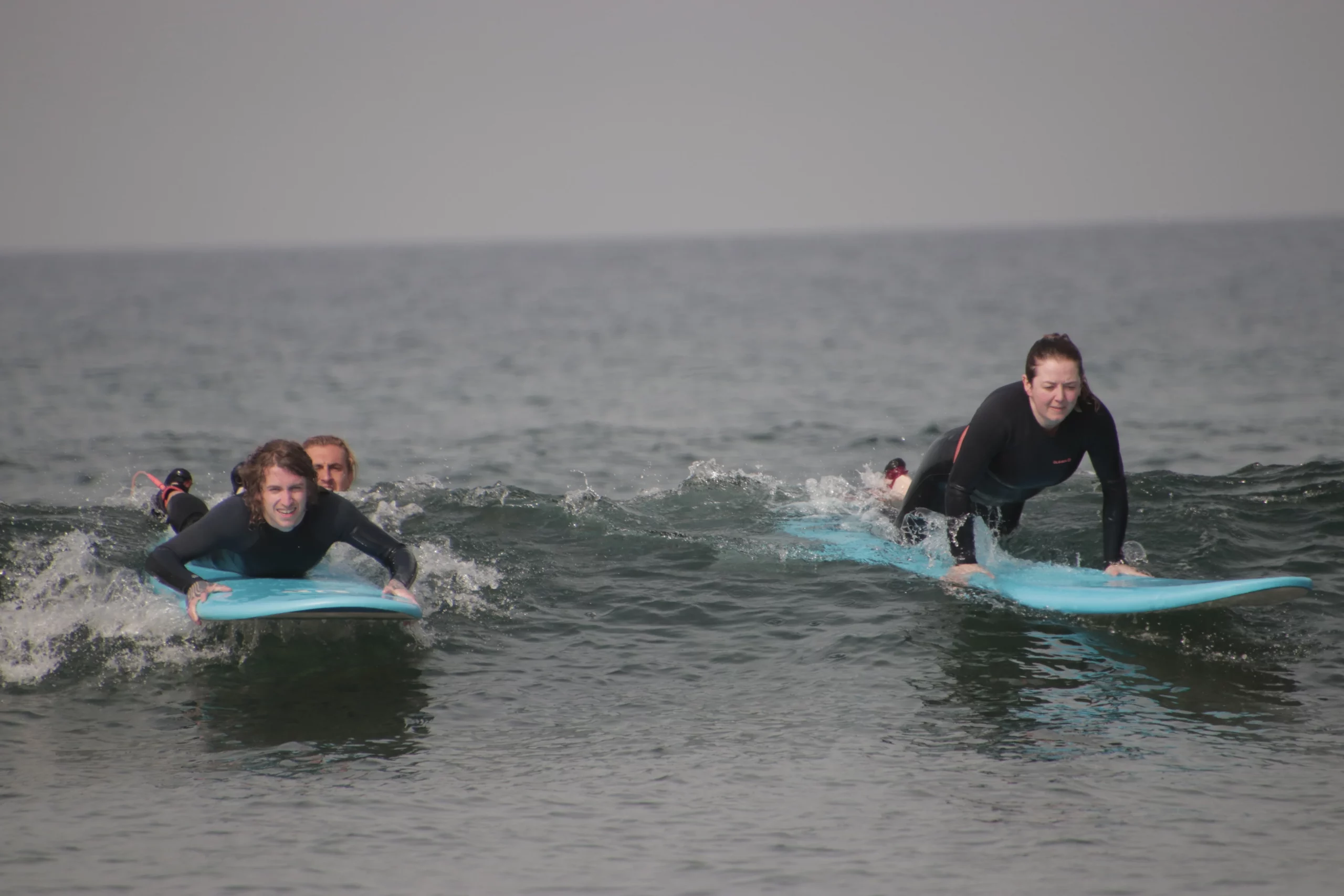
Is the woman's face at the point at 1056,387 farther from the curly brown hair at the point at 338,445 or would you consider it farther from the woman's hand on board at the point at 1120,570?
the curly brown hair at the point at 338,445

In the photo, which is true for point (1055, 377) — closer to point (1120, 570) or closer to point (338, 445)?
point (1120, 570)

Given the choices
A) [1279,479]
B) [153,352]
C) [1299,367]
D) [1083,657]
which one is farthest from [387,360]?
[1083,657]

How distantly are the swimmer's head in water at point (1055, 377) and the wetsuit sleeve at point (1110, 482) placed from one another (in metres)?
0.23

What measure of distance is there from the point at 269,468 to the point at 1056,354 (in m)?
4.12

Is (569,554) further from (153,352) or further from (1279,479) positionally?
(153,352)

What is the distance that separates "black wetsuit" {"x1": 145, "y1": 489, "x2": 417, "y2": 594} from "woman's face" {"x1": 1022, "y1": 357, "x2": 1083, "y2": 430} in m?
3.51

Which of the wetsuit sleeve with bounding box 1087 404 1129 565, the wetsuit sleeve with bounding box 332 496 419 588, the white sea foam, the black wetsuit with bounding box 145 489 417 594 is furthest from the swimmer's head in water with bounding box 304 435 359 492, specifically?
the wetsuit sleeve with bounding box 1087 404 1129 565

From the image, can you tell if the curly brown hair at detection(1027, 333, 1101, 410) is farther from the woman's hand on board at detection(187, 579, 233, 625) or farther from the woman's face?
the woman's hand on board at detection(187, 579, 233, 625)

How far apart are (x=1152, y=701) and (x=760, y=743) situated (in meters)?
1.93

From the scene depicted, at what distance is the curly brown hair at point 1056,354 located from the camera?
664cm

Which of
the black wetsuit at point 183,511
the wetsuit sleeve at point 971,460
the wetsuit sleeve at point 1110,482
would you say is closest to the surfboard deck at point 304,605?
the black wetsuit at point 183,511

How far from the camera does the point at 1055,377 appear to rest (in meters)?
6.64

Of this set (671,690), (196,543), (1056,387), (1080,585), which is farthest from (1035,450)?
(196,543)

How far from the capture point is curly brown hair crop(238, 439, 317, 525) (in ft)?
21.4
